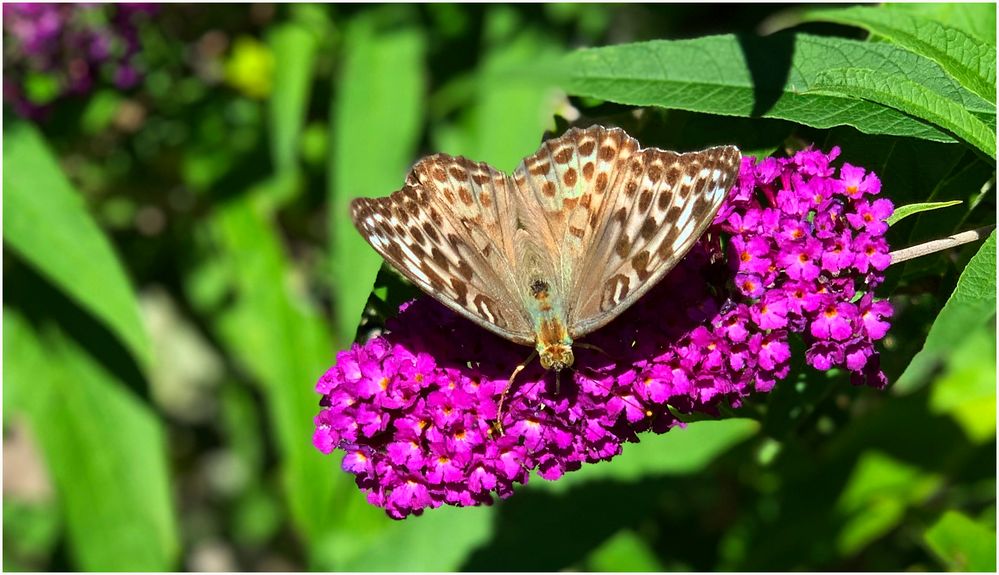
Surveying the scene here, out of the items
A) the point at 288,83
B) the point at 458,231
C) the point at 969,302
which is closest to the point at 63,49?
the point at 288,83

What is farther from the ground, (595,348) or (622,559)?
(595,348)

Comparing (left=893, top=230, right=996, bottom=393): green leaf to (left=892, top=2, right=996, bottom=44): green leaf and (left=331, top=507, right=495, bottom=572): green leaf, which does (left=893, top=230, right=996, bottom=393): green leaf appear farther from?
(left=331, top=507, right=495, bottom=572): green leaf

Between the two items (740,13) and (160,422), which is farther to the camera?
(740,13)

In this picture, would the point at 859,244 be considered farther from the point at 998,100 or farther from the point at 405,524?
the point at 405,524

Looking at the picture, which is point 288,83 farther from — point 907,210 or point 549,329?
point 907,210

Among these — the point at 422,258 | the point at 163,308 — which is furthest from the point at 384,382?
the point at 163,308

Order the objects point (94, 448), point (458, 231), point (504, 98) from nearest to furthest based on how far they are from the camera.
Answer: point (458, 231)
point (94, 448)
point (504, 98)
